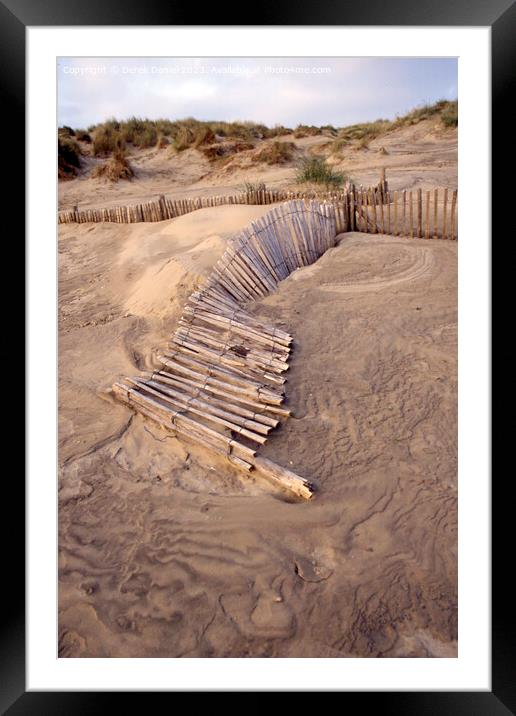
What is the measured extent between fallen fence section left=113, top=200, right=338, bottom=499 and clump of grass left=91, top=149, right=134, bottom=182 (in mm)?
10758

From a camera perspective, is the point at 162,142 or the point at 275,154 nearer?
the point at 275,154

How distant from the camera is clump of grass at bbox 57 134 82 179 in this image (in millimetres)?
14664

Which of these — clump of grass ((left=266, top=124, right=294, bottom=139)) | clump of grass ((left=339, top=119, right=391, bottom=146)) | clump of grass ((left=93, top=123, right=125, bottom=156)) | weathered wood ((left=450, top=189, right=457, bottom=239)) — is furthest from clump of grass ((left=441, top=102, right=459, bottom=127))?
clump of grass ((left=93, top=123, right=125, bottom=156))

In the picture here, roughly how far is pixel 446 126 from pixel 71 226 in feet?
38.2

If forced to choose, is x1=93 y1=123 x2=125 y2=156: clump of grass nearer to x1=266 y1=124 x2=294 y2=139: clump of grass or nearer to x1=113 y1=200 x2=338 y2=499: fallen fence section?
x1=266 y1=124 x2=294 y2=139: clump of grass

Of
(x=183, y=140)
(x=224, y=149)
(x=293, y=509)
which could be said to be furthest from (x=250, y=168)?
(x=293, y=509)

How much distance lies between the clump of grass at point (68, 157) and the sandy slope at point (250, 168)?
0.94 ft

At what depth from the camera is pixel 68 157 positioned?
15094 millimetres

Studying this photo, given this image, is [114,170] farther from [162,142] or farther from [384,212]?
[384,212]

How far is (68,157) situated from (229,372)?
14031mm

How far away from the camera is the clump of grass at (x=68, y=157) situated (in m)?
14.7

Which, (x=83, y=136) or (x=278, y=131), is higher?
(x=278, y=131)

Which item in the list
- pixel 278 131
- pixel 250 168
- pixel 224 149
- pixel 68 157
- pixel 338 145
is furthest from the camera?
pixel 278 131
